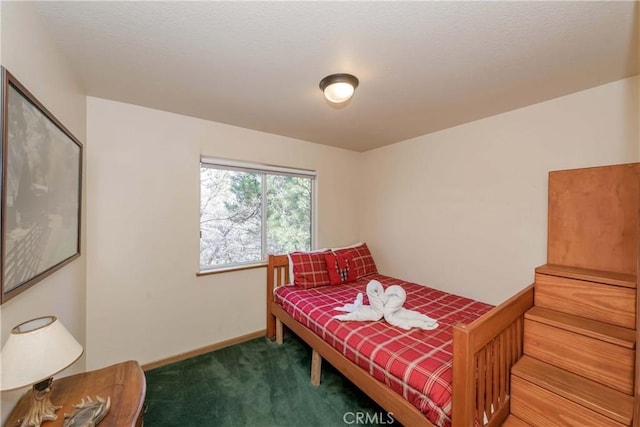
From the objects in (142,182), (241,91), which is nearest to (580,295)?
(241,91)

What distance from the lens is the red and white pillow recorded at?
2.77m

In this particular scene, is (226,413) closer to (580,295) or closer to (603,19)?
(580,295)

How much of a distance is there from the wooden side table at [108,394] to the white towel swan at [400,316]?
5.03 ft

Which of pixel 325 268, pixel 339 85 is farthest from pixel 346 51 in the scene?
pixel 325 268

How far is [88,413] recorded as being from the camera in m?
0.99

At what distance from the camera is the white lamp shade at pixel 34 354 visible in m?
0.81

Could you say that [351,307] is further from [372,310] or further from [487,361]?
[487,361]

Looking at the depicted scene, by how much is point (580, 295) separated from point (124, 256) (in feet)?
10.7

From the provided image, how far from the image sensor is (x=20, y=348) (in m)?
0.85

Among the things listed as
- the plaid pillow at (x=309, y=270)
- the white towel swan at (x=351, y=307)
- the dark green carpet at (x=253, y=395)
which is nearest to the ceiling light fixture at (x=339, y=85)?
the white towel swan at (x=351, y=307)

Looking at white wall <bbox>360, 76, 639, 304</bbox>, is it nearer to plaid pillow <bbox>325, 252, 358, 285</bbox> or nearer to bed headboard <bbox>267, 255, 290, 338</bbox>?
plaid pillow <bbox>325, 252, 358, 285</bbox>

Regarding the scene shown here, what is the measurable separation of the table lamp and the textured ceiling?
4.45ft

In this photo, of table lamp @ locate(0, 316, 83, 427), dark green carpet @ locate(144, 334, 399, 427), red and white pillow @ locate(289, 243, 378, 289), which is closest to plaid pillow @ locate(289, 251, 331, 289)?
red and white pillow @ locate(289, 243, 378, 289)

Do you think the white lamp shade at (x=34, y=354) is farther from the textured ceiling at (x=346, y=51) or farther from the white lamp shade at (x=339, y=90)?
the white lamp shade at (x=339, y=90)
